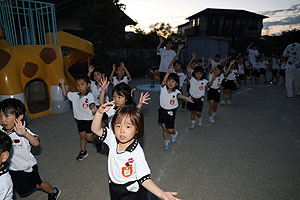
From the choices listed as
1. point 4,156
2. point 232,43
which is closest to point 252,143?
point 4,156

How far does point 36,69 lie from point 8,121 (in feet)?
13.1

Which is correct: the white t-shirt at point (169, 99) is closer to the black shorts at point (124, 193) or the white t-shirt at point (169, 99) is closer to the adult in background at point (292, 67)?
the black shorts at point (124, 193)

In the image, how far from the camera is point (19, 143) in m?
2.22

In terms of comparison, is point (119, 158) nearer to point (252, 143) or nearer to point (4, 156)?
point (4, 156)

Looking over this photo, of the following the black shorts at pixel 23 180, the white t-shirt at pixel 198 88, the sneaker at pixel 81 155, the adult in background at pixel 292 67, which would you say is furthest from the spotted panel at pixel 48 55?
the adult in background at pixel 292 67

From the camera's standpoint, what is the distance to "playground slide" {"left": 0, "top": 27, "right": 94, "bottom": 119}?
500cm

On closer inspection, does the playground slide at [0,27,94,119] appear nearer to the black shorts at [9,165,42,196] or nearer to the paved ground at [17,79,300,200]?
the paved ground at [17,79,300,200]

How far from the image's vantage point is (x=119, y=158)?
1814 millimetres

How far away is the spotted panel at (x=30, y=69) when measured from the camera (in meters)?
5.40

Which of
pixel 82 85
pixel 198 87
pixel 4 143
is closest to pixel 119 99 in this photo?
pixel 82 85

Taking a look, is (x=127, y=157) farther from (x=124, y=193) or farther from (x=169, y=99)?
(x=169, y=99)

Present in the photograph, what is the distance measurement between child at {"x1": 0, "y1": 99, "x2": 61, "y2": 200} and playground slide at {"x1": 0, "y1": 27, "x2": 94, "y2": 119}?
3.22 m

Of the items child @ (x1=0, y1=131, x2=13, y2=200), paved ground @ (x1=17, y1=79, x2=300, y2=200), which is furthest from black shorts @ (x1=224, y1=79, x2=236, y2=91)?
child @ (x1=0, y1=131, x2=13, y2=200)

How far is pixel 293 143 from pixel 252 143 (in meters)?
0.90
